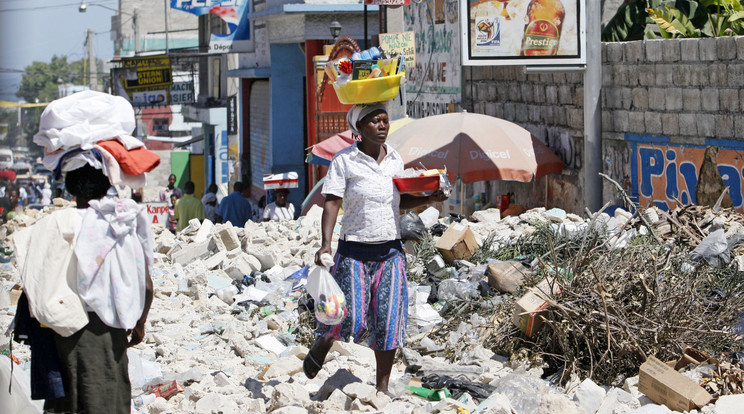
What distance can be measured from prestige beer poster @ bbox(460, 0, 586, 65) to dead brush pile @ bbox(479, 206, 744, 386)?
5424 millimetres

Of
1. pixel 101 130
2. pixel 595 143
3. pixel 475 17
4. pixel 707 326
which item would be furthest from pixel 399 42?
pixel 101 130

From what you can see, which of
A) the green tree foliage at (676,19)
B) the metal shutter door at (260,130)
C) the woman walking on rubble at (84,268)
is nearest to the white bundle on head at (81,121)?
the woman walking on rubble at (84,268)

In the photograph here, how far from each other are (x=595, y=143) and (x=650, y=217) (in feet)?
9.71

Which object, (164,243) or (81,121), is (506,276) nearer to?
(81,121)

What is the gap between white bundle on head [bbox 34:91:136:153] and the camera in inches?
155

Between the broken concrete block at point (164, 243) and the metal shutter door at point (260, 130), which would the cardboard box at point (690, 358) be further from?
the metal shutter door at point (260, 130)

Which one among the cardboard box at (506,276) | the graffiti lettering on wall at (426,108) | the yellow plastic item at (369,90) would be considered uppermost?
the graffiti lettering on wall at (426,108)

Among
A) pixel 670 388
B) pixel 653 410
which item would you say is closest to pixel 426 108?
pixel 670 388

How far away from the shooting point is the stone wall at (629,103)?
9.49 metres

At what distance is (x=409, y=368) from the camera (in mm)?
5996

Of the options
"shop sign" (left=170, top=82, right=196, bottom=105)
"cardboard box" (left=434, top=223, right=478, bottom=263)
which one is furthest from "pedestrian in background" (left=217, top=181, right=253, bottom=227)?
"shop sign" (left=170, top=82, right=196, bottom=105)

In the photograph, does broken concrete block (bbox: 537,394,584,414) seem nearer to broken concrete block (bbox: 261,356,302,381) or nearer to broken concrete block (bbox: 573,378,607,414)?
broken concrete block (bbox: 573,378,607,414)

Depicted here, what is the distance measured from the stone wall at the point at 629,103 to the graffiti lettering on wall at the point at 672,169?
86 millimetres

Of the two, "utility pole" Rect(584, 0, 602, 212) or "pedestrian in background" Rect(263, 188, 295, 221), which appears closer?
"utility pole" Rect(584, 0, 602, 212)
